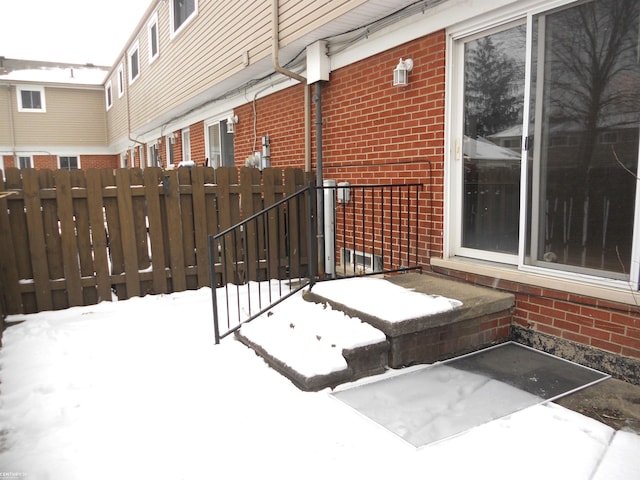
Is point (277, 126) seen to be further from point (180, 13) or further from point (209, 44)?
point (180, 13)

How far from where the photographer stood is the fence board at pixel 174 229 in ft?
17.5

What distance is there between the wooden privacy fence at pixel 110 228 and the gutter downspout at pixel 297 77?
69 cm

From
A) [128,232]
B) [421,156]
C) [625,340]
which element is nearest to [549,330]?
[625,340]

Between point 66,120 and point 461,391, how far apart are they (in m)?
24.2

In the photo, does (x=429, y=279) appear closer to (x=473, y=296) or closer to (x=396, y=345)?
(x=473, y=296)

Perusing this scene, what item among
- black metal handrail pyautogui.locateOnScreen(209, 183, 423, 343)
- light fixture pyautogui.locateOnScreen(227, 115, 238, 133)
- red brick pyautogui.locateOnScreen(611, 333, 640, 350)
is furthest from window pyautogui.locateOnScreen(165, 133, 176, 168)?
red brick pyautogui.locateOnScreen(611, 333, 640, 350)

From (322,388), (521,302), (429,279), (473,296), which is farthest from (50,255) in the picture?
(521,302)

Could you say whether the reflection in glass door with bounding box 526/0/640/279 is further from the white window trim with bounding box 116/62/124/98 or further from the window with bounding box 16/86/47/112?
the window with bounding box 16/86/47/112

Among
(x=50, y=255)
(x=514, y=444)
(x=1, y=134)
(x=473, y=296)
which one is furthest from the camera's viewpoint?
(x=1, y=134)

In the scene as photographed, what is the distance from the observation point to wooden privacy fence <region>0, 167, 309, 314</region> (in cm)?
474

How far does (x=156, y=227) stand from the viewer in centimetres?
527

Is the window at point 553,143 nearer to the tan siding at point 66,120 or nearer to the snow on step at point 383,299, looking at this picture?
the snow on step at point 383,299

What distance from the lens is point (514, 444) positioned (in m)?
2.28

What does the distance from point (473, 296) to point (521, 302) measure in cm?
41
